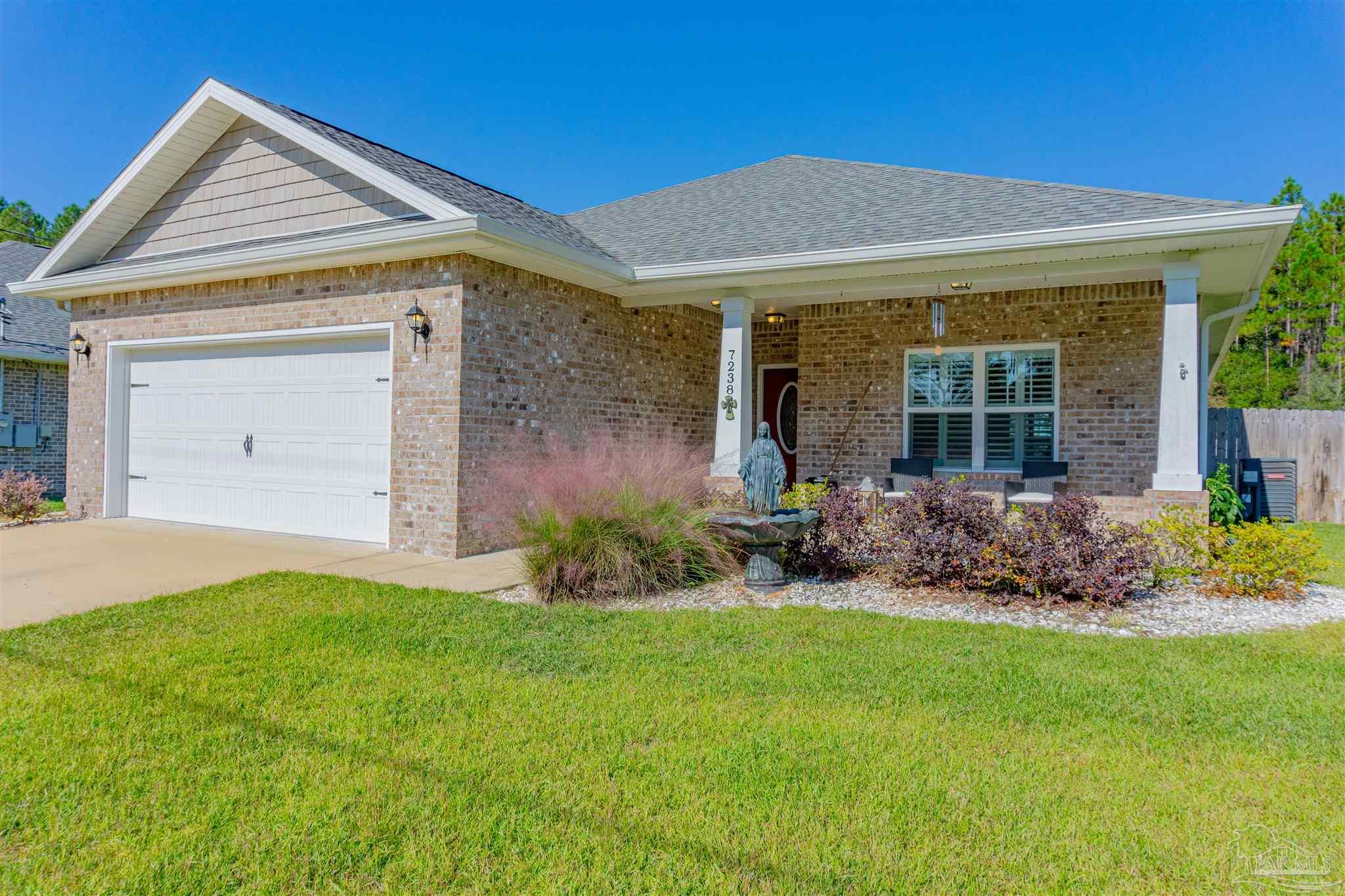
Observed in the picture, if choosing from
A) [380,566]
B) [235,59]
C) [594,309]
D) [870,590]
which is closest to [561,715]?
[870,590]

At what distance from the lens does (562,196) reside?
2730 cm

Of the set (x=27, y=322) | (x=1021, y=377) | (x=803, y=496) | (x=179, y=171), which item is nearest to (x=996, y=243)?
(x=803, y=496)

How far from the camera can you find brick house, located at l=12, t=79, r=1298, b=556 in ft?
25.3

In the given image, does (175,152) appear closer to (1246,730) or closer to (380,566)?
(380,566)

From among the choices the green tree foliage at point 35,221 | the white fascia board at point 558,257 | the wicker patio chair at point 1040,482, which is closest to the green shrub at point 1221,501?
the wicker patio chair at point 1040,482

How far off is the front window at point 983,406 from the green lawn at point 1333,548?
9.60ft

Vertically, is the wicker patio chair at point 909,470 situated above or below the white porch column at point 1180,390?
below

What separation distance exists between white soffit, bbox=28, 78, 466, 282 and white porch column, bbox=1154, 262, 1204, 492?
22.0 ft

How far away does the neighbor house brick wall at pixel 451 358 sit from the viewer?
7.77 m

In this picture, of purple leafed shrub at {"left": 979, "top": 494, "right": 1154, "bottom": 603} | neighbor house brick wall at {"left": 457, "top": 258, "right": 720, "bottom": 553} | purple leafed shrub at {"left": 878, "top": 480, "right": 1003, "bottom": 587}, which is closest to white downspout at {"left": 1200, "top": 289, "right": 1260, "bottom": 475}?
purple leafed shrub at {"left": 979, "top": 494, "right": 1154, "bottom": 603}

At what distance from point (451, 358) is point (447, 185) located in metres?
2.17

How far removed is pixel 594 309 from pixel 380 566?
4007 millimetres

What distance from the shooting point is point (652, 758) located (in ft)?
10.2

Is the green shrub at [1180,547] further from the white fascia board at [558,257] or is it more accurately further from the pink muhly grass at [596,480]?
the white fascia board at [558,257]
